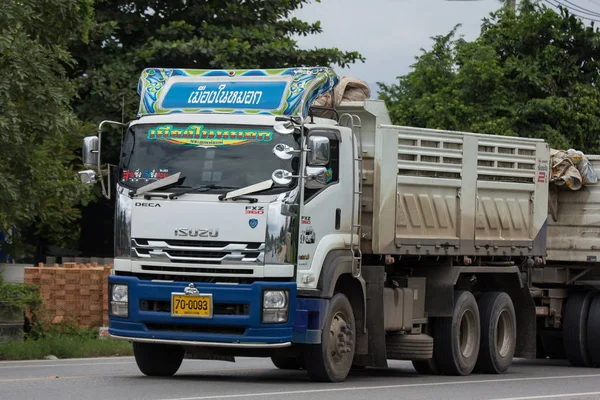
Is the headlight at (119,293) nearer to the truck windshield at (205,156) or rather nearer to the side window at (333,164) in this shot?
the truck windshield at (205,156)

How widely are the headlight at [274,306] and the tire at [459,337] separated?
3625 millimetres

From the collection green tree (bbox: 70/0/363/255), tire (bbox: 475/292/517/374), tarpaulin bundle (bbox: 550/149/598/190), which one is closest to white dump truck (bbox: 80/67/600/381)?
tire (bbox: 475/292/517/374)

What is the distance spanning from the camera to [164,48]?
2919 cm

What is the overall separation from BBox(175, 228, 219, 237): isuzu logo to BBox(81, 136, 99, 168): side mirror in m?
1.30

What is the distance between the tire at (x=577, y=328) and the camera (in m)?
19.1

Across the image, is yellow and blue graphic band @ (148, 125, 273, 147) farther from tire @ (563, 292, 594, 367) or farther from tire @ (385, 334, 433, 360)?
tire @ (563, 292, 594, 367)

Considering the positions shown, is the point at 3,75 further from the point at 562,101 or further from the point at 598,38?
the point at 598,38

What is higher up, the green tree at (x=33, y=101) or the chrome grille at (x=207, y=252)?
the green tree at (x=33, y=101)

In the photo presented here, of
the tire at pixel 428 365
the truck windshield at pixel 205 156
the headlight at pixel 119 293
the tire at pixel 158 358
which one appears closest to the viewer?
the truck windshield at pixel 205 156

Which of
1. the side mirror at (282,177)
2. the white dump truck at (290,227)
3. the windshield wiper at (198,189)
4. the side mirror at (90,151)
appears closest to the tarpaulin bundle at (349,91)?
the white dump truck at (290,227)

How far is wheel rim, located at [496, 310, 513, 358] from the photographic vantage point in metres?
17.4

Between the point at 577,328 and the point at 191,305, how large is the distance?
810 centimetres

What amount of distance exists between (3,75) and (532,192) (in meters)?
7.49

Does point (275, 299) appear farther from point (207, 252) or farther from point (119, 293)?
point (119, 293)
